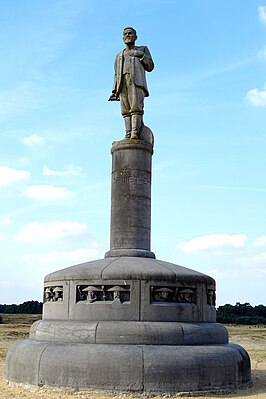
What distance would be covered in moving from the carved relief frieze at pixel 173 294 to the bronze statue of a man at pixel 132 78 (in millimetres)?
4480

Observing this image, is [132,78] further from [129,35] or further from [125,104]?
[129,35]

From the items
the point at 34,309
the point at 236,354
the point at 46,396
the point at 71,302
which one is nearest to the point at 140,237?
the point at 71,302

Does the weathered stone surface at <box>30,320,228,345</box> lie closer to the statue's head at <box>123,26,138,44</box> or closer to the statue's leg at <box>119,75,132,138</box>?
the statue's leg at <box>119,75,132,138</box>

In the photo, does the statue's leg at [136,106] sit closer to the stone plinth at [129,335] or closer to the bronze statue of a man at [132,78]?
the bronze statue of a man at [132,78]

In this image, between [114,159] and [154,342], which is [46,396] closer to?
[154,342]

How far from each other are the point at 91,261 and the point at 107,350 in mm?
2754

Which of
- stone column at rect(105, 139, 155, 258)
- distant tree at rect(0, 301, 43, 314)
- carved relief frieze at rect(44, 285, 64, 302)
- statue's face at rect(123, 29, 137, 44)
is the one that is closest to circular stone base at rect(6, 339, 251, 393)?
carved relief frieze at rect(44, 285, 64, 302)

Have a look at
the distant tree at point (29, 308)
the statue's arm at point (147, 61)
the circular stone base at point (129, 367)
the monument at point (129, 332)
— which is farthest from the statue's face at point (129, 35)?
the distant tree at point (29, 308)

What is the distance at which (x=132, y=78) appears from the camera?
14.6 metres

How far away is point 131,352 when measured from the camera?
10.6 metres

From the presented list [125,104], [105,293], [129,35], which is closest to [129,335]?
[105,293]

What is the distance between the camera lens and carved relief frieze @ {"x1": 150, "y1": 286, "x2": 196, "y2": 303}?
38.5 feet

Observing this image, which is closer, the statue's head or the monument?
the monument

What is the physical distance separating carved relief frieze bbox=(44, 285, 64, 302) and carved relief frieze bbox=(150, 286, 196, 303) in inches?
83.0
